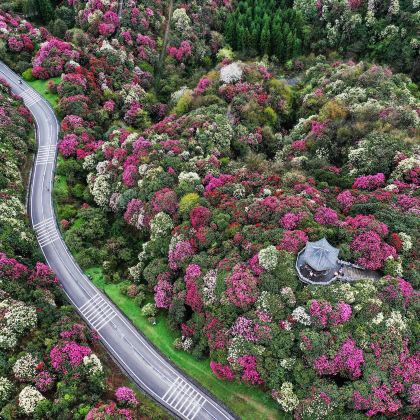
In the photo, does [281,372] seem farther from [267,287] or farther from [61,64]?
[61,64]

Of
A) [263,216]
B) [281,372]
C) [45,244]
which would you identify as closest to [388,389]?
[281,372]

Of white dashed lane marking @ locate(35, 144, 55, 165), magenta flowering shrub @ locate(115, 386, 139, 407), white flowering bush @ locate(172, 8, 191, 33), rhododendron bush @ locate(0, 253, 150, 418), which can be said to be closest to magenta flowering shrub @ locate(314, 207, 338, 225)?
magenta flowering shrub @ locate(115, 386, 139, 407)

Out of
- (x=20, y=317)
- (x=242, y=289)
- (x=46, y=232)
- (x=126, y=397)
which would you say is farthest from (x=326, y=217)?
(x=46, y=232)

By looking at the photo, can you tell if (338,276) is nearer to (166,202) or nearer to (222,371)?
(222,371)

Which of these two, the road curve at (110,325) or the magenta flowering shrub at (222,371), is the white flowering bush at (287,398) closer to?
the magenta flowering shrub at (222,371)

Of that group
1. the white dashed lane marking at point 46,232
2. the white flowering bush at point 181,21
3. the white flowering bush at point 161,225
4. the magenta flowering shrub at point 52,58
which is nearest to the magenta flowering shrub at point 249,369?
the white flowering bush at point 161,225

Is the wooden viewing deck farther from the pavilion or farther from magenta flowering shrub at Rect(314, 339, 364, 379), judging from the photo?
magenta flowering shrub at Rect(314, 339, 364, 379)

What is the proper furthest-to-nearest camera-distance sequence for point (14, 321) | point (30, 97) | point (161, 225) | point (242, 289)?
point (30, 97)
point (161, 225)
point (242, 289)
point (14, 321)
